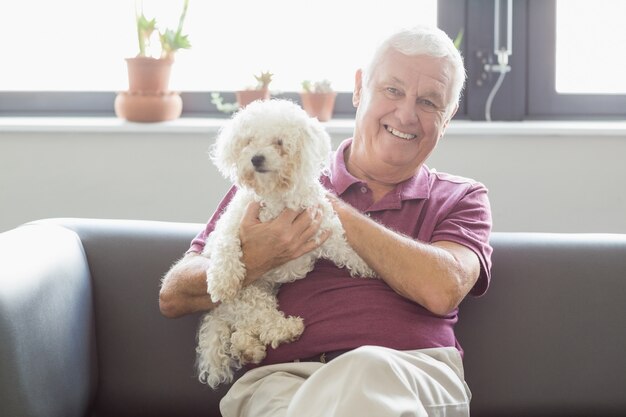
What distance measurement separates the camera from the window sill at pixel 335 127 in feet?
8.98

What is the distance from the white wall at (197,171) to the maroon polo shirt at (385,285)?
2.29ft

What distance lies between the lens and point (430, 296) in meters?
1.84

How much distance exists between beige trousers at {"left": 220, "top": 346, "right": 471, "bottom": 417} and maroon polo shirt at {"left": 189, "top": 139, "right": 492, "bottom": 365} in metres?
0.05

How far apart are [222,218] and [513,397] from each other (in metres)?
0.81

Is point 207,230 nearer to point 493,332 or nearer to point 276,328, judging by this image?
point 276,328

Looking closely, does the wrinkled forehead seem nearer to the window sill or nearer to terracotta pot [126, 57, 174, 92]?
the window sill

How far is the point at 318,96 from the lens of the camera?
2.88m

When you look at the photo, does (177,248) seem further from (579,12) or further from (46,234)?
(579,12)

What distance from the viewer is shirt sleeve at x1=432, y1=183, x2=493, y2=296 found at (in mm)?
1946

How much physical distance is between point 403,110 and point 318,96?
34.6 inches

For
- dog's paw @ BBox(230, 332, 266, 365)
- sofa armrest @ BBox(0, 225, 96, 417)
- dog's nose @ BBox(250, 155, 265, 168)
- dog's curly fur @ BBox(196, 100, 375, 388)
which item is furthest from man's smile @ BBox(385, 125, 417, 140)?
sofa armrest @ BBox(0, 225, 96, 417)

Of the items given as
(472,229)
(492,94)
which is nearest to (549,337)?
(472,229)

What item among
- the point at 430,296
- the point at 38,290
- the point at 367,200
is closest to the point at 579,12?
the point at 367,200

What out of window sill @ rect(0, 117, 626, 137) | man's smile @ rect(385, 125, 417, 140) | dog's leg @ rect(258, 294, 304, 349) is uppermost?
man's smile @ rect(385, 125, 417, 140)
